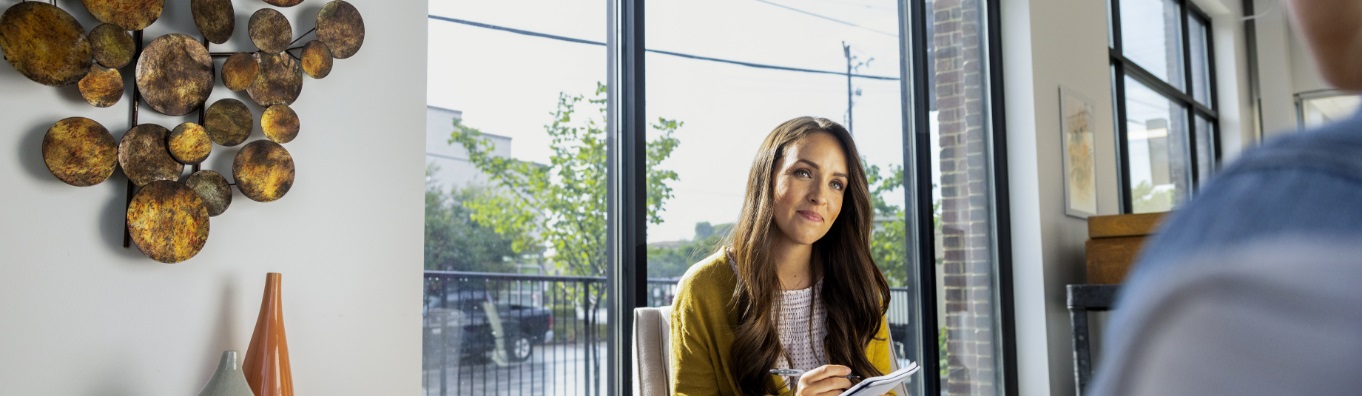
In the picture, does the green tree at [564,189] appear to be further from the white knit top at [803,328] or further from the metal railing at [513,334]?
the white knit top at [803,328]

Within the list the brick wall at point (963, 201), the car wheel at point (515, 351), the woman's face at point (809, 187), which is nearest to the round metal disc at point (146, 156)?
the car wheel at point (515, 351)

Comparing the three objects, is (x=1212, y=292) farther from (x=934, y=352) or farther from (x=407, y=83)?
(x=934, y=352)

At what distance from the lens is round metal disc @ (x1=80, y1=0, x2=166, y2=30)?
157 cm

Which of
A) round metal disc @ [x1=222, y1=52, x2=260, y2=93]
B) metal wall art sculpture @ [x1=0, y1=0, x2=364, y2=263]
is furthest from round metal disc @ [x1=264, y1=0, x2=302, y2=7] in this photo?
round metal disc @ [x1=222, y1=52, x2=260, y2=93]

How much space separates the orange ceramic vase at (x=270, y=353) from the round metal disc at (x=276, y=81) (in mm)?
328

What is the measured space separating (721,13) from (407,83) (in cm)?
130

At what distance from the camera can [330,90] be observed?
77.6 inches

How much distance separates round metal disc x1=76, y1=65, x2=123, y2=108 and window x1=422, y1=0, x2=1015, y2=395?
0.79 m

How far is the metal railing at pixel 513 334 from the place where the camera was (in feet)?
7.70

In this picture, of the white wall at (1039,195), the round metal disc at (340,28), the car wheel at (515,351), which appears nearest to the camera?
the round metal disc at (340,28)

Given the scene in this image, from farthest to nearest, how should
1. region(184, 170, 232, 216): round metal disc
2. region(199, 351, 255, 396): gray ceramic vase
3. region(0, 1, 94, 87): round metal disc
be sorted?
region(184, 170, 232, 216): round metal disc < region(199, 351, 255, 396): gray ceramic vase < region(0, 1, 94, 87): round metal disc

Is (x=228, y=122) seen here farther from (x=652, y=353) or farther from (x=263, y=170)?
(x=652, y=353)

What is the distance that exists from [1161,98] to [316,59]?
18.4 feet

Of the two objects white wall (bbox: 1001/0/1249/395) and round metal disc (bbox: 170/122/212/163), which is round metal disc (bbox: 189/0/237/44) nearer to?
round metal disc (bbox: 170/122/212/163)
